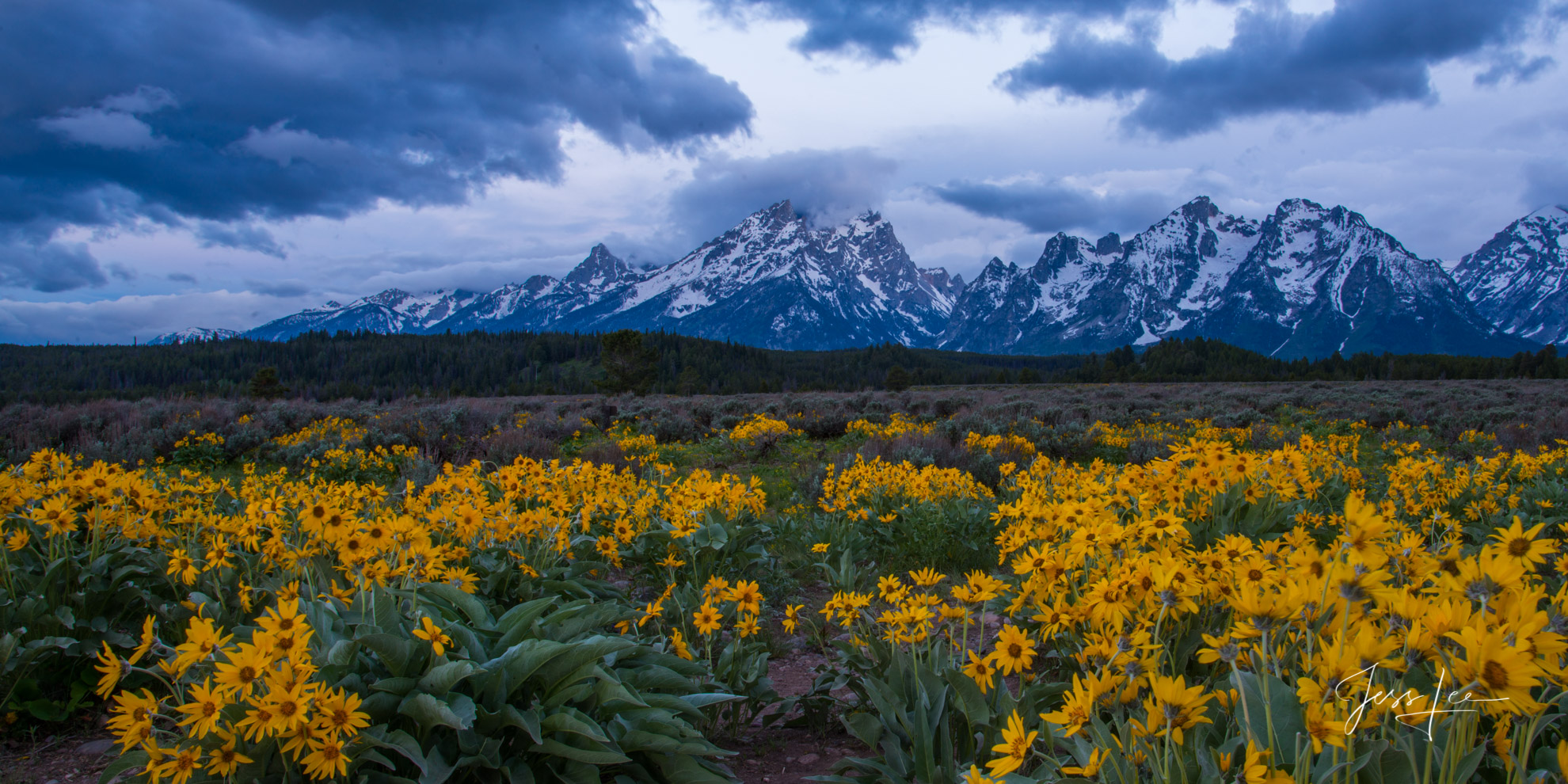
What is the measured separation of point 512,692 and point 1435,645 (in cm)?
229

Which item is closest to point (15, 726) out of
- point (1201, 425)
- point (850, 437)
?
point (850, 437)

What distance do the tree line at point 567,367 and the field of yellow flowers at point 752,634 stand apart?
95.5ft

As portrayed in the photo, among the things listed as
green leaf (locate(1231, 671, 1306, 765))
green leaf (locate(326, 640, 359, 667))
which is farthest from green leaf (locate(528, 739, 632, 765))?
green leaf (locate(1231, 671, 1306, 765))

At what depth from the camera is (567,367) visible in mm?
88500

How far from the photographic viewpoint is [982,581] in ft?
6.97

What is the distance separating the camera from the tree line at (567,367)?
45.5m

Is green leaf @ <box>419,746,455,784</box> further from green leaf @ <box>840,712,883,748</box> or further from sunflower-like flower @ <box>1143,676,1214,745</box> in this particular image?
sunflower-like flower @ <box>1143,676,1214,745</box>

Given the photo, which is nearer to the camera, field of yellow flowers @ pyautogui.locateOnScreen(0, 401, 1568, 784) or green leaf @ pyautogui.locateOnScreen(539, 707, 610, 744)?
field of yellow flowers @ pyautogui.locateOnScreen(0, 401, 1568, 784)

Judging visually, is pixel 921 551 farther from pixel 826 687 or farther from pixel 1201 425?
pixel 1201 425

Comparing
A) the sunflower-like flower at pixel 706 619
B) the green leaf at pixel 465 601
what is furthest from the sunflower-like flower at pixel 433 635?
the sunflower-like flower at pixel 706 619

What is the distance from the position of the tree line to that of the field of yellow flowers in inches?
1147

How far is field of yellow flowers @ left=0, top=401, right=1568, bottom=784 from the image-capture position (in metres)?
1.23

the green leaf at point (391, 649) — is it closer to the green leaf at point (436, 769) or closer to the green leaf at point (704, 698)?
the green leaf at point (436, 769)
